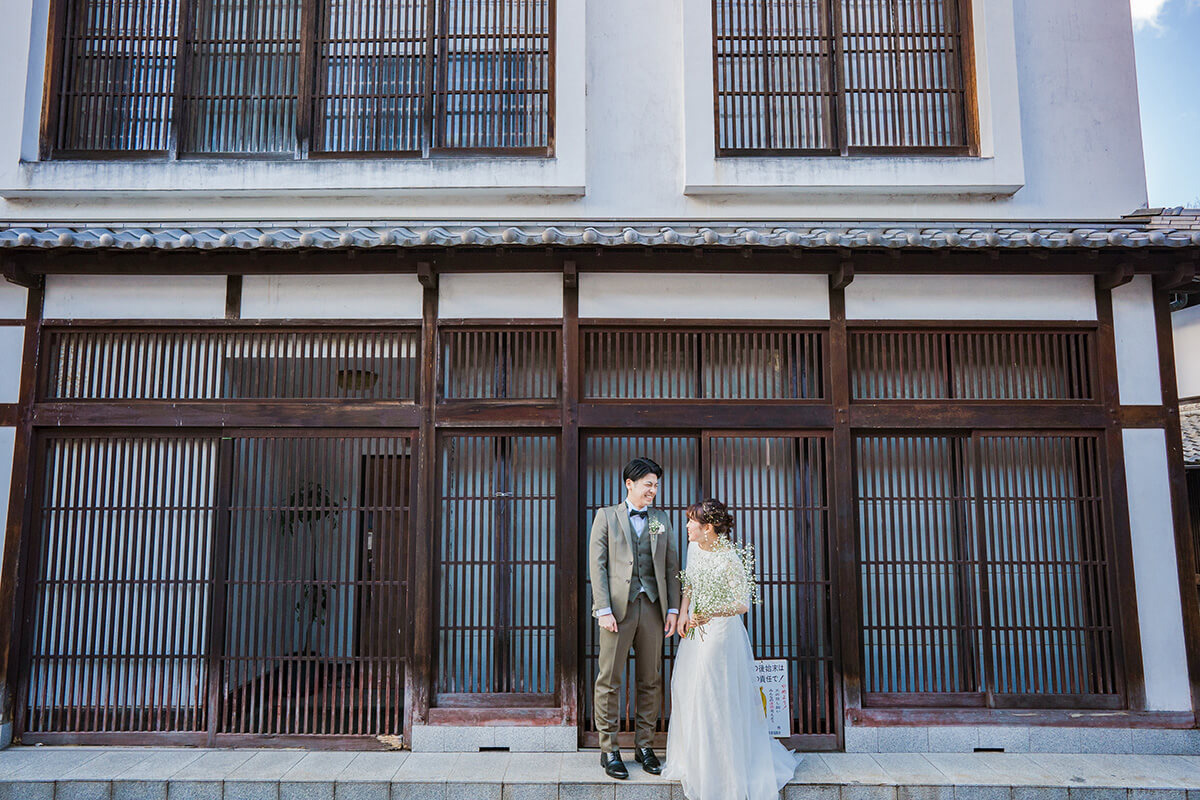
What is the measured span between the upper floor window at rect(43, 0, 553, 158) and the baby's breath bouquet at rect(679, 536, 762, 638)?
5.15 meters

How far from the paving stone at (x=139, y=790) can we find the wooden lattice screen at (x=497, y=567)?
2306 mm

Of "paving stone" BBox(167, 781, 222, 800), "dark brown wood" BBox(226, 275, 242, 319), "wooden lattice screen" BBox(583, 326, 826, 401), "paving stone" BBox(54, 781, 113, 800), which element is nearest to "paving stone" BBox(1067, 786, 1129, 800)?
"wooden lattice screen" BBox(583, 326, 826, 401)

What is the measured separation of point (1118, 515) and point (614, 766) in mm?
5245

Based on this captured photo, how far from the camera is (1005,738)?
22.8 ft

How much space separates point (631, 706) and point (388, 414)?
3619 mm

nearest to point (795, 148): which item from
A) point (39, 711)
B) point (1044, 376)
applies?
point (1044, 376)

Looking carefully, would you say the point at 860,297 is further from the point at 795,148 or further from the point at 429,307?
the point at 429,307

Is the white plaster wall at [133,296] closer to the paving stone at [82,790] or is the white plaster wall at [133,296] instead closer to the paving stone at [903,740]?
the paving stone at [82,790]

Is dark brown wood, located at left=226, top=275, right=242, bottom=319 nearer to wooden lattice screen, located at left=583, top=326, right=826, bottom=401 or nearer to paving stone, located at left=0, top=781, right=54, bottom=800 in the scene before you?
wooden lattice screen, located at left=583, top=326, right=826, bottom=401

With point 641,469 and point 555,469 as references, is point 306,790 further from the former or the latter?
point 641,469

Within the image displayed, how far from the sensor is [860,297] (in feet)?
24.8

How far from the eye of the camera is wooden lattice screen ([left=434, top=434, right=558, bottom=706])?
7219mm

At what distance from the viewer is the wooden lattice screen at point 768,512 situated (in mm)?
7223

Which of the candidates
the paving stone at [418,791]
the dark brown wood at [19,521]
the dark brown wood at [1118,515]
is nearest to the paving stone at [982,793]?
the dark brown wood at [1118,515]
